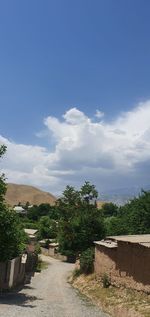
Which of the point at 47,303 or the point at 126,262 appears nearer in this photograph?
the point at 47,303

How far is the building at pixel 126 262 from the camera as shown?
2838cm

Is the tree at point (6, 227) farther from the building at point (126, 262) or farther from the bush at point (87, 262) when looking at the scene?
the bush at point (87, 262)

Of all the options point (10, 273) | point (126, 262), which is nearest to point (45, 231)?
point (10, 273)

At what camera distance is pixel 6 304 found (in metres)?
26.3

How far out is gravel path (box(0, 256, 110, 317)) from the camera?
24.5m

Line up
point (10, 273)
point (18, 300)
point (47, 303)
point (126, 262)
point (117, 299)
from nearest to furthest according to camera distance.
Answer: point (18, 300), point (47, 303), point (117, 299), point (126, 262), point (10, 273)

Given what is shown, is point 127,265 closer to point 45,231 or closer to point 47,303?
point 47,303

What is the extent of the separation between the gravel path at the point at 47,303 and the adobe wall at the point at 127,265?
2.86 meters

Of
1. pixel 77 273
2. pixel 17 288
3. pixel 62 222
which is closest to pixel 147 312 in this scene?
pixel 17 288

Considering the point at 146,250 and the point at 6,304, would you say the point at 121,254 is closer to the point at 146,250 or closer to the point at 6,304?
the point at 146,250

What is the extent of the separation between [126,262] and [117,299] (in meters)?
2.67

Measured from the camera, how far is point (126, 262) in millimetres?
31234

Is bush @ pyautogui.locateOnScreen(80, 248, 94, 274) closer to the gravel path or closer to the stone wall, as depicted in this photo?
the gravel path

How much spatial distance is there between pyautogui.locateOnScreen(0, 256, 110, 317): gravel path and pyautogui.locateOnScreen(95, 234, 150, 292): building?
9.40 ft
